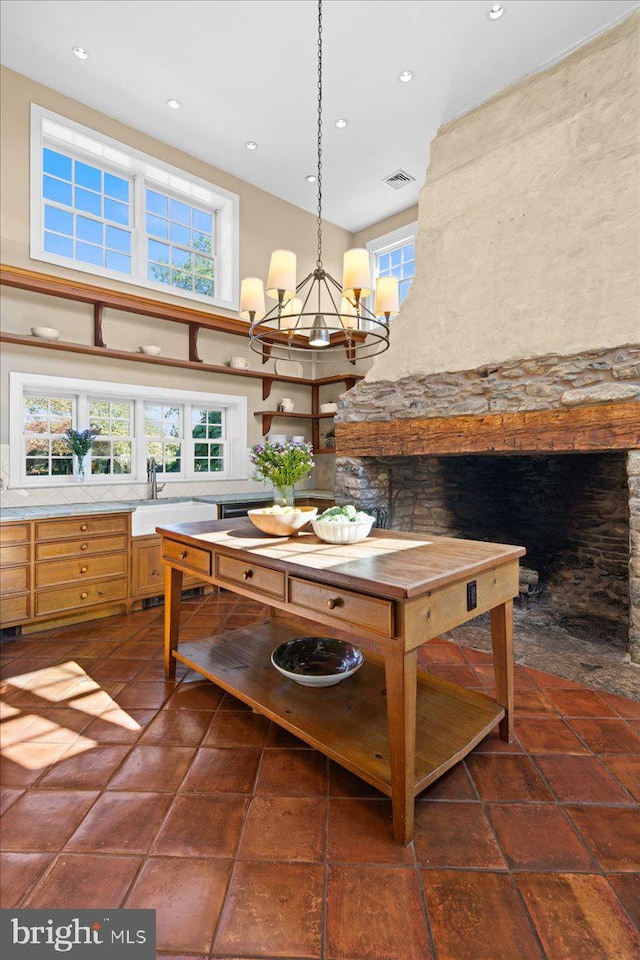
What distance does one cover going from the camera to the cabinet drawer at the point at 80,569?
11.2ft

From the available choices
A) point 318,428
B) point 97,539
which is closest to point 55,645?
point 97,539

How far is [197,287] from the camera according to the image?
16.7 ft

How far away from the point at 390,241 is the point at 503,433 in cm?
362

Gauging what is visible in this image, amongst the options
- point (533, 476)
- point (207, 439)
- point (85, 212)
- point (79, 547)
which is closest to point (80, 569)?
point (79, 547)

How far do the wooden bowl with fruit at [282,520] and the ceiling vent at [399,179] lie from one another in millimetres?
4320

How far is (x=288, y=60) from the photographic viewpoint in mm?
3564

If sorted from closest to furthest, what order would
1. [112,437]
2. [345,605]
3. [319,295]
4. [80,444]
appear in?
[345,605] → [319,295] → [80,444] → [112,437]

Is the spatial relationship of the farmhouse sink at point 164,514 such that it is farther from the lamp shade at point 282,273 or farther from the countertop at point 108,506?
the lamp shade at point 282,273

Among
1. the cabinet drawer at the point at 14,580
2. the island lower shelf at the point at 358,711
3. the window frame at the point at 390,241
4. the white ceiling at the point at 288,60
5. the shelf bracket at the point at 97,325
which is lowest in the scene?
the island lower shelf at the point at 358,711

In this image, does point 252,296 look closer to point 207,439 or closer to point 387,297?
point 387,297

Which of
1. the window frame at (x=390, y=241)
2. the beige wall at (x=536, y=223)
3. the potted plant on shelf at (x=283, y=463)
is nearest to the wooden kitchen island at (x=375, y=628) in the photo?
the potted plant on shelf at (x=283, y=463)

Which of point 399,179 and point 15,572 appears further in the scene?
point 399,179

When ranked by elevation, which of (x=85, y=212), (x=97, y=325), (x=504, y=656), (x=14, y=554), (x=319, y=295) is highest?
(x=85, y=212)

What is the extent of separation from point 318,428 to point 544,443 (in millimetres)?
3335
